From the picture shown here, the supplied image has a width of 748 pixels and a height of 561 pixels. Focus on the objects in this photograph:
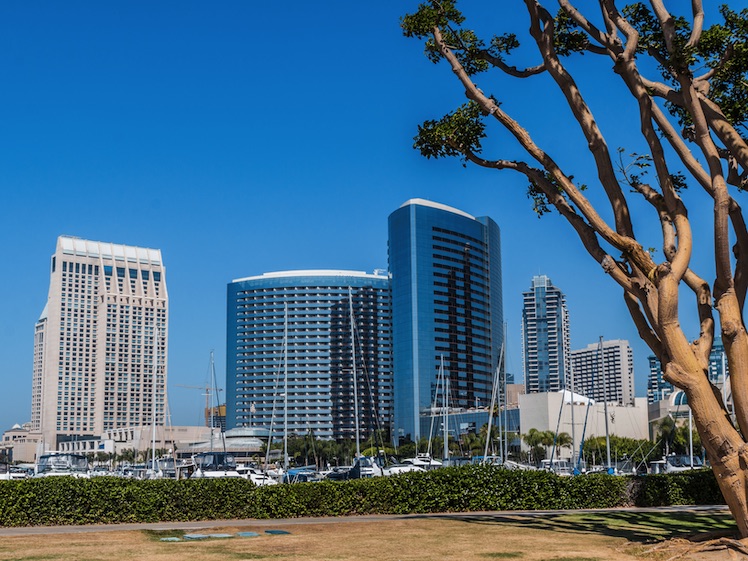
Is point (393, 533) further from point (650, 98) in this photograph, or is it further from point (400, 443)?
point (400, 443)

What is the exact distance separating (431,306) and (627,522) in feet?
533

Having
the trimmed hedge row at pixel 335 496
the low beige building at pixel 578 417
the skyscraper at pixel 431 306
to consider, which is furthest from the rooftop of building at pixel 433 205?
the trimmed hedge row at pixel 335 496

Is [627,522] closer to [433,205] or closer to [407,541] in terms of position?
[407,541]

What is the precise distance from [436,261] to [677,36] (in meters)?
169

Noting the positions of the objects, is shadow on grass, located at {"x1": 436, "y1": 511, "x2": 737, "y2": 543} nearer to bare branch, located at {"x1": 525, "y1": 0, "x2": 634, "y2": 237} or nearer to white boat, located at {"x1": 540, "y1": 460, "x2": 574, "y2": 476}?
bare branch, located at {"x1": 525, "y1": 0, "x2": 634, "y2": 237}

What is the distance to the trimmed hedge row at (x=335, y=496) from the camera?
81.9ft

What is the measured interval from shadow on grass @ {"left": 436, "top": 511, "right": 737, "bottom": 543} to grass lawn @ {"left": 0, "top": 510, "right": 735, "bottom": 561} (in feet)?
0.09

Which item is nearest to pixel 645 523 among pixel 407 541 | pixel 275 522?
pixel 407 541

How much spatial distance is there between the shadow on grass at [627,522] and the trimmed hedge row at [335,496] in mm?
1874

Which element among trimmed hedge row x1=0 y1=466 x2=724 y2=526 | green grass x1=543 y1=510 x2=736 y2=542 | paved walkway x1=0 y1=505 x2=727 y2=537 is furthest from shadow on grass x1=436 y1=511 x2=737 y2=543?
trimmed hedge row x1=0 y1=466 x2=724 y2=526

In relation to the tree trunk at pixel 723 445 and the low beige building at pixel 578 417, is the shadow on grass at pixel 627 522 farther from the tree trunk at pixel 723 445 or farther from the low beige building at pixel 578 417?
the low beige building at pixel 578 417

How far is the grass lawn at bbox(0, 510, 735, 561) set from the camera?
17.8 metres

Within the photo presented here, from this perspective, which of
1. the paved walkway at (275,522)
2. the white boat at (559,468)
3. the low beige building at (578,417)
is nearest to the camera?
the paved walkway at (275,522)

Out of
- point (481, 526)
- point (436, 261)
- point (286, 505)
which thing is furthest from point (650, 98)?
point (436, 261)
